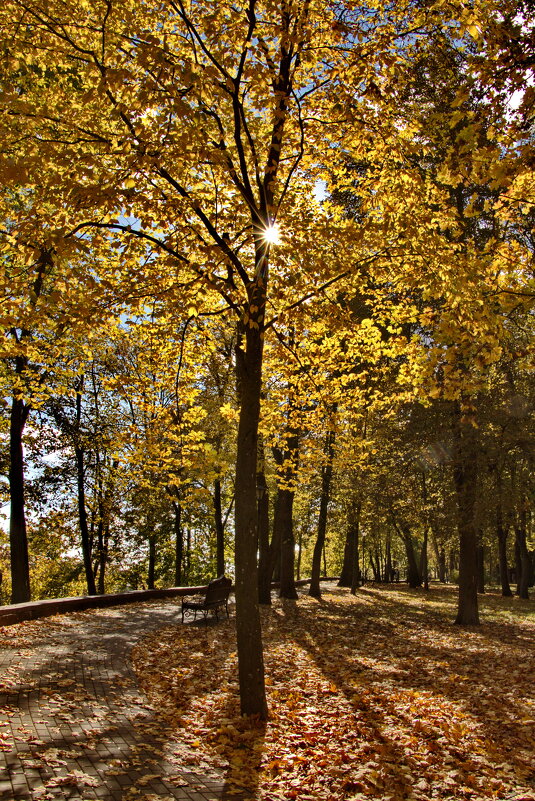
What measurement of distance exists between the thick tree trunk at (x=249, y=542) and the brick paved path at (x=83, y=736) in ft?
3.30

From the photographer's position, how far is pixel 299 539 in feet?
132

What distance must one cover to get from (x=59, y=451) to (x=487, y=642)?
16.5 meters

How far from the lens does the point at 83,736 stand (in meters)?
5.09

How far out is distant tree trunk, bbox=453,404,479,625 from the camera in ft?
45.2

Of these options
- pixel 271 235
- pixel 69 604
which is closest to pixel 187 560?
pixel 69 604

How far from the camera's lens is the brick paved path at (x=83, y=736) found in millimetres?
4168

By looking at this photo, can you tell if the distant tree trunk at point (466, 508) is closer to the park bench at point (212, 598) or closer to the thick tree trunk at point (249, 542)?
the park bench at point (212, 598)

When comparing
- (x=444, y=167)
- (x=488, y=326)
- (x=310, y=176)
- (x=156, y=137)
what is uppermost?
(x=310, y=176)

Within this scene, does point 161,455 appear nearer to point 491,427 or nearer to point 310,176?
point 310,176

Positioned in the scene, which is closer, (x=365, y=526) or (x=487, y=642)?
(x=487, y=642)

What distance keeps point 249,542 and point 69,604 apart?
9011 mm

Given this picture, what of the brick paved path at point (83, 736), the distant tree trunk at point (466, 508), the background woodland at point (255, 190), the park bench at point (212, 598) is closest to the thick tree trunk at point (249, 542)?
the background woodland at point (255, 190)

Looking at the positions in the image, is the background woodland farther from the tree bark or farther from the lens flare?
the tree bark

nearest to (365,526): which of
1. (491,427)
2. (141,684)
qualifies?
(491,427)
